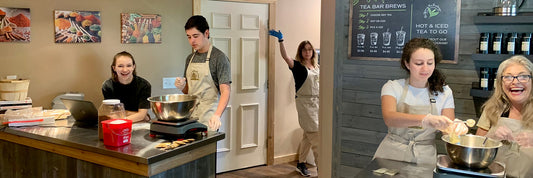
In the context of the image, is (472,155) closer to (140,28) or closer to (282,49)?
(282,49)

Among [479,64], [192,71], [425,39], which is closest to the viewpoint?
[479,64]

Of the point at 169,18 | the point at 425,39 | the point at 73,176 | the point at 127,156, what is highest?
the point at 169,18

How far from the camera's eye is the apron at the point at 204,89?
3.57m

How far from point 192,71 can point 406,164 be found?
5.78ft

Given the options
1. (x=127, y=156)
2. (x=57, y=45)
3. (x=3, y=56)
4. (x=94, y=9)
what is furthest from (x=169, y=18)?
(x=127, y=156)

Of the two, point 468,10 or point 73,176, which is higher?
point 468,10

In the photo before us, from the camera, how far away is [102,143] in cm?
269

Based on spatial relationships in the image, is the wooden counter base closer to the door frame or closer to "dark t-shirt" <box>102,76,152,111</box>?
"dark t-shirt" <box>102,76,152,111</box>

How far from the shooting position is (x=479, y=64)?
7.91 ft

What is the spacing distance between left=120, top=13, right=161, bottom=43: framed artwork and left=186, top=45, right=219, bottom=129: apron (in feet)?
3.39

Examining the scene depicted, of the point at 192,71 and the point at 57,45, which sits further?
the point at 57,45

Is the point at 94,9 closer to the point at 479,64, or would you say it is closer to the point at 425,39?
the point at 425,39

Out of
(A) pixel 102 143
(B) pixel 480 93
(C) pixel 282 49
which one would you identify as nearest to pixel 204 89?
(A) pixel 102 143

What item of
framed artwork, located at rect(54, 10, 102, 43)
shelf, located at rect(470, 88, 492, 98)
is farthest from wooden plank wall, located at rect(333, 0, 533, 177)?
framed artwork, located at rect(54, 10, 102, 43)
